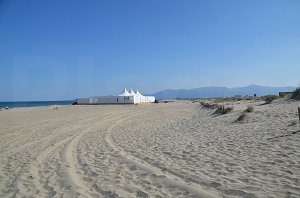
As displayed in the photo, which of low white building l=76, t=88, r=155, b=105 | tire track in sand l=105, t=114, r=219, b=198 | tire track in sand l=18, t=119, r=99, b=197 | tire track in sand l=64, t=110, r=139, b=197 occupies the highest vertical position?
low white building l=76, t=88, r=155, b=105

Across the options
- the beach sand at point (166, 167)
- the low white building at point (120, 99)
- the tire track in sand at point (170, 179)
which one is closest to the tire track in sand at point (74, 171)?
the beach sand at point (166, 167)

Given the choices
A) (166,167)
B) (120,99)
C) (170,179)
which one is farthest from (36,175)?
(120,99)

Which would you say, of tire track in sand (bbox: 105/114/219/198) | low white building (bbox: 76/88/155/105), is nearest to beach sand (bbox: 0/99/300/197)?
tire track in sand (bbox: 105/114/219/198)

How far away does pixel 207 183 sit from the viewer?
488 cm

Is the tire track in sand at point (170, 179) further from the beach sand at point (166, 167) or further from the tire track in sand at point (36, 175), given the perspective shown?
the tire track in sand at point (36, 175)

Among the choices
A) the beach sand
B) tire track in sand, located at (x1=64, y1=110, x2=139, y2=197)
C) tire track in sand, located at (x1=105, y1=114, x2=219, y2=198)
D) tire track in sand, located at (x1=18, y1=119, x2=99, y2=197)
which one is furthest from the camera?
tire track in sand, located at (x1=18, y1=119, x2=99, y2=197)

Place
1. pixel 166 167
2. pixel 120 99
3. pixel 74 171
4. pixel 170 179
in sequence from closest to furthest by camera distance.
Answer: pixel 170 179, pixel 166 167, pixel 74 171, pixel 120 99

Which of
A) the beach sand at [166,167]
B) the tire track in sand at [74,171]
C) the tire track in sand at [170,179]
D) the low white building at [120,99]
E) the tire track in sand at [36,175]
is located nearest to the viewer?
the tire track in sand at [170,179]

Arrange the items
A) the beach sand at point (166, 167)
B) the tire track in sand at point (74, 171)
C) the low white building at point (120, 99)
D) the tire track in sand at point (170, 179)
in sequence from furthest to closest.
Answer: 1. the low white building at point (120, 99)
2. the tire track in sand at point (74, 171)
3. the beach sand at point (166, 167)
4. the tire track in sand at point (170, 179)

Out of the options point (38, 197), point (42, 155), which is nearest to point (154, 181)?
point (38, 197)

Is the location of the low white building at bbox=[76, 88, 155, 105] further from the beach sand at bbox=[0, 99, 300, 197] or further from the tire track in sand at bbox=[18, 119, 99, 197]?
the tire track in sand at bbox=[18, 119, 99, 197]

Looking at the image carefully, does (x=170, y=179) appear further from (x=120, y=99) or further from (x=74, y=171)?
(x=120, y=99)

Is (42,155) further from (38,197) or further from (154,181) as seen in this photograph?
(154,181)

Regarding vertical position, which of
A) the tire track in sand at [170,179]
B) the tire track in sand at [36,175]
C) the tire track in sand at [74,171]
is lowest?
the tire track in sand at [36,175]
